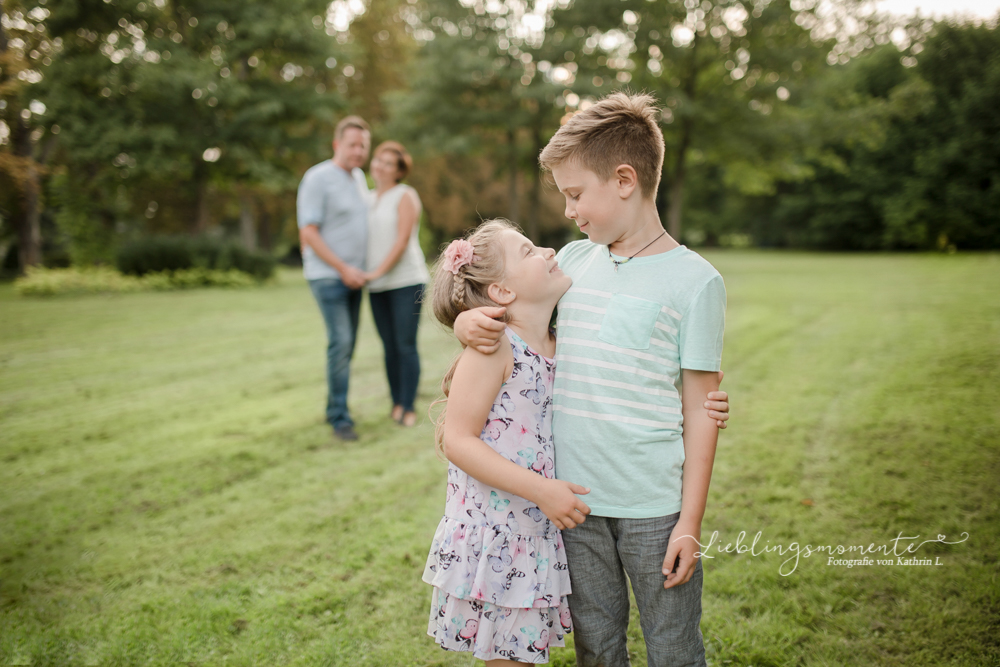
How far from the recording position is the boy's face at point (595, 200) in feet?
4.84

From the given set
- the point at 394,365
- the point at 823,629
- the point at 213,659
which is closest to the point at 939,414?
the point at 823,629

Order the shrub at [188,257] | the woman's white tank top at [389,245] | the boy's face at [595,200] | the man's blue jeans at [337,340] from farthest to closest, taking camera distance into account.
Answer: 1. the shrub at [188,257]
2. the woman's white tank top at [389,245]
3. the man's blue jeans at [337,340]
4. the boy's face at [595,200]

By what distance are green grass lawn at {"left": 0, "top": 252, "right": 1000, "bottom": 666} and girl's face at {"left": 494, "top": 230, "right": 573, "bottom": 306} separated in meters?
1.36

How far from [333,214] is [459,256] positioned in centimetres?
301

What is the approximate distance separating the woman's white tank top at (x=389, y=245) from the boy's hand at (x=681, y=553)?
3.20 metres

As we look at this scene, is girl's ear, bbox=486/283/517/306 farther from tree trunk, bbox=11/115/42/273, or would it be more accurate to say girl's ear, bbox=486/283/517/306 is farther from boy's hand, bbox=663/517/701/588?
tree trunk, bbox=11/115/42/273

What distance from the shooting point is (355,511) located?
10.3 ft

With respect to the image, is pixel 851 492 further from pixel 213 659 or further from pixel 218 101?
pixel 218 101

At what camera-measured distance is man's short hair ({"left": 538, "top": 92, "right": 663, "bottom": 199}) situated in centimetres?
147

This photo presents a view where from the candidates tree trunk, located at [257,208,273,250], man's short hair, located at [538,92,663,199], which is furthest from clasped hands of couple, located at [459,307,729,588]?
tree trunk, located at [257,208,273,250]

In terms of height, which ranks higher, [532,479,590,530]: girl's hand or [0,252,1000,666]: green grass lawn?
[532,479,590,530]: girl's hand

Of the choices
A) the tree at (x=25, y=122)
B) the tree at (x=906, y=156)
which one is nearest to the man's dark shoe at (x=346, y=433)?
the tree at (x=25, y=122)

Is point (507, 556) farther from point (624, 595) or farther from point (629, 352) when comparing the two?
point (629, 352)

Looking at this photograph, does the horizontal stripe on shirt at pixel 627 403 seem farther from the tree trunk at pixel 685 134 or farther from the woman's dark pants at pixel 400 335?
the tree trunk at pixel 685 134
